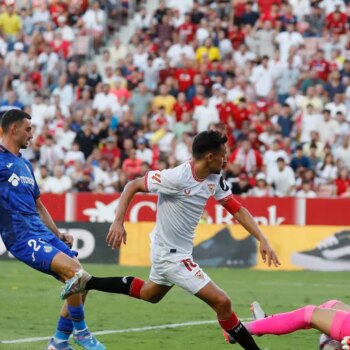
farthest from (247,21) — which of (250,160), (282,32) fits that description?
(250,160)

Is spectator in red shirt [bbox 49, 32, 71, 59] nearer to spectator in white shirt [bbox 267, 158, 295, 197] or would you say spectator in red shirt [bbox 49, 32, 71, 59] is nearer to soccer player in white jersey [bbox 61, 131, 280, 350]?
spectator in white shirt [bbox 267, 158, 295, 197]

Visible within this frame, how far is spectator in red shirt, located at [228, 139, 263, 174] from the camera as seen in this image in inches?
977

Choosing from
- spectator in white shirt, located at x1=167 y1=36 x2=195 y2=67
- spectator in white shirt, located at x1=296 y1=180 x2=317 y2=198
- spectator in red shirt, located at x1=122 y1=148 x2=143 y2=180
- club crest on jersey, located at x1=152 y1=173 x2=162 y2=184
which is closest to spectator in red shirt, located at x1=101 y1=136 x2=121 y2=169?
spectator in red shirt, located at x1=122 y1=148 x2=143 y2=180

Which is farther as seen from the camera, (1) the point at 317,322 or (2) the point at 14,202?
(2) the point at 14,202

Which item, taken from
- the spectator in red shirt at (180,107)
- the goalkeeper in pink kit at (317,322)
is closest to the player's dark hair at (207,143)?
the goalkeeper in pink kit at (317,322)

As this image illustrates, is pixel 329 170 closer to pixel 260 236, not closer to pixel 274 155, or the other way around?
pixel 274 155

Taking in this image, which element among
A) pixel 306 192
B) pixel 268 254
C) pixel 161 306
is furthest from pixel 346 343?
pixel 306 192

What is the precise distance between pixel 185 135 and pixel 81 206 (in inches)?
124

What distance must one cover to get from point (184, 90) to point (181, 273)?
17.5 meters

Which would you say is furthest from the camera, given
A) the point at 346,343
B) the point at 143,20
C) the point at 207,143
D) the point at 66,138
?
the point at 143,20

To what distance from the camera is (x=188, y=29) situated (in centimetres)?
2898

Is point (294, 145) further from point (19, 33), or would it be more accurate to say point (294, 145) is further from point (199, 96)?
point (19, 33)

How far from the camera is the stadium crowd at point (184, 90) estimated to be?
2492cm

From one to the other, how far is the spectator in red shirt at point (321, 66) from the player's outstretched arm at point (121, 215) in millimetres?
16759
